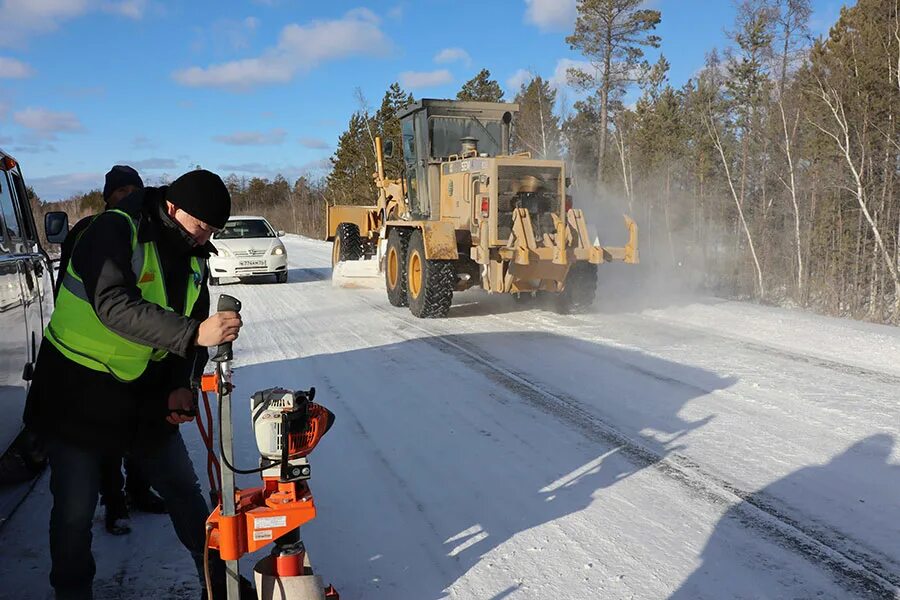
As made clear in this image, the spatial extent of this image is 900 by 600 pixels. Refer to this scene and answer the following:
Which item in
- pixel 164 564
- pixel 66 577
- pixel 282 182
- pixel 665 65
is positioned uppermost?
pixel 665 65

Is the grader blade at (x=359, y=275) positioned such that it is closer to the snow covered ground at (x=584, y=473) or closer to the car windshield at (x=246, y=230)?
the car windshield at (x=246, y=230)

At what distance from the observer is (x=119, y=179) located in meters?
3.86

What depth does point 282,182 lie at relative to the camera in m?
63.1

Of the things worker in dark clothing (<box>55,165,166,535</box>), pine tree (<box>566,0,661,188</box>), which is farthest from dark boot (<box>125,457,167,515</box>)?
pine tree (<box>566,0,661,188</box>)

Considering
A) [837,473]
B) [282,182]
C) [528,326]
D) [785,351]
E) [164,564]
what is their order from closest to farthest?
[164,564] → [837,473] → [785,351] → [528,326] → [282,182]

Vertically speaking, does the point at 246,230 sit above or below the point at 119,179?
below

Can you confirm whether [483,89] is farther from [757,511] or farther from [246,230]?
[757,511]

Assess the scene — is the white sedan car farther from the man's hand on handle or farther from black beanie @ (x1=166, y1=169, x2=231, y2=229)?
the man's hand on handle

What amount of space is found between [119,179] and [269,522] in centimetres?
236

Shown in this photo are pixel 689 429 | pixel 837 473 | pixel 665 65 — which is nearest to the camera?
pixel 837 473

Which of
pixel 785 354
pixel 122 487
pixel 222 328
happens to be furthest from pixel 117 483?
pixel 785 354

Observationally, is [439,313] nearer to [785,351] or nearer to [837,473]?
[785,351]

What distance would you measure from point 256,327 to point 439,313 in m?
2.47

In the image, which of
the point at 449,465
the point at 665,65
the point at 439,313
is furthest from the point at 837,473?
the point at 665,65
